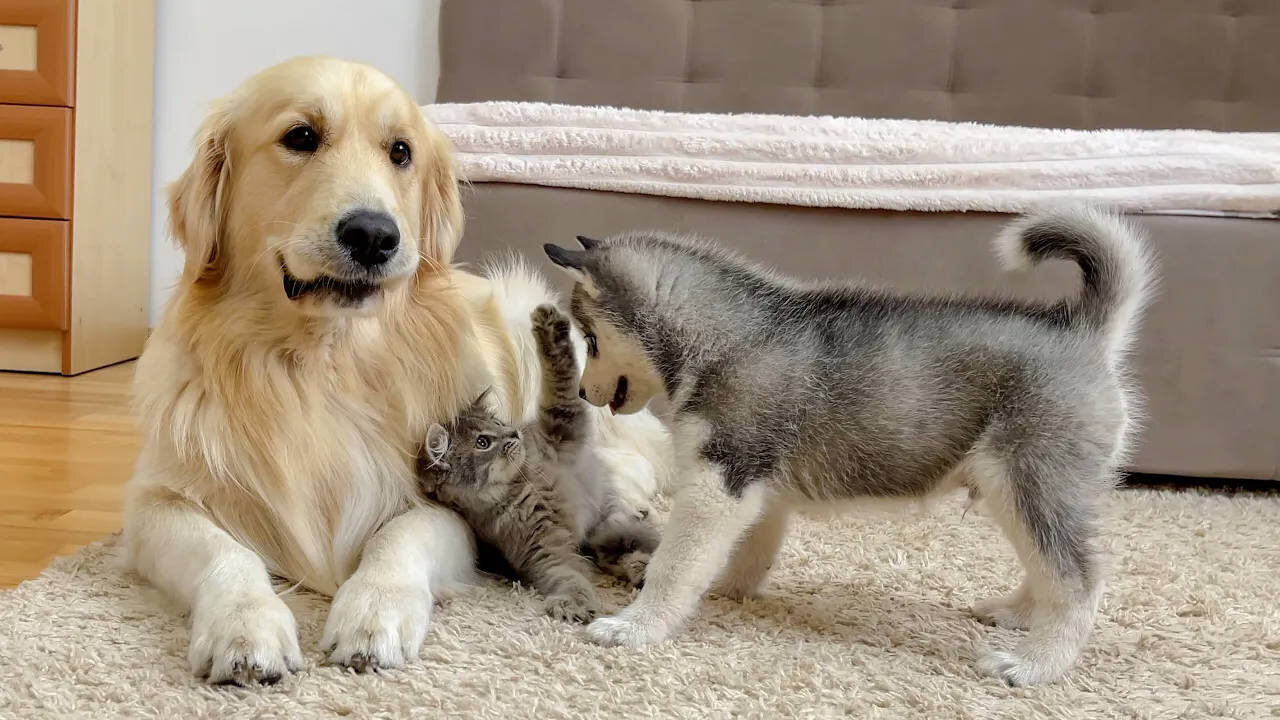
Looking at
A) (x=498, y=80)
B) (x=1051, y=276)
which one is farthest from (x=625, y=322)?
(x=498, y=80)

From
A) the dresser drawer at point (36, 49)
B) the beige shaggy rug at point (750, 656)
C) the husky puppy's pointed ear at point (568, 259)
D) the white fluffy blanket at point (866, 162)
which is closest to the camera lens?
the beige shaggy rug at point (750, 656)

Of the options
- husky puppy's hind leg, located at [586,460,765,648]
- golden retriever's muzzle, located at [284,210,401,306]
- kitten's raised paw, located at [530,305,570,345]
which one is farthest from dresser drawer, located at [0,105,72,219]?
husky puppy's hind leg, located at [586,460,765,648]

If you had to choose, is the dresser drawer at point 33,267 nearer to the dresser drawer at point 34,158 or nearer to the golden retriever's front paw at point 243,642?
the dresser drawer at point 34,158

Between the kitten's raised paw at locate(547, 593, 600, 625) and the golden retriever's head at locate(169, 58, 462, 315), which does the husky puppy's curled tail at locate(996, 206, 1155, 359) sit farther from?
the golden retriever's head at locate(169, 58, 462, 315)

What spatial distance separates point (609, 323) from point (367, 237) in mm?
342

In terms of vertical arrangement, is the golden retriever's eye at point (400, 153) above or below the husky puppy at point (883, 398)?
above

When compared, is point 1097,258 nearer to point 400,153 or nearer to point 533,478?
point 533,478

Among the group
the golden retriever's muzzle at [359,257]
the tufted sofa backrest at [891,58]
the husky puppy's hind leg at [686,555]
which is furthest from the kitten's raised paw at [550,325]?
→ the tufted sofa backrest at [891,58]

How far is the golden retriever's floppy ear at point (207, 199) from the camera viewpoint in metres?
1.52

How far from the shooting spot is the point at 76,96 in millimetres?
3195

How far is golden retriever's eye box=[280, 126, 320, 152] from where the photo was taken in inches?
56.7

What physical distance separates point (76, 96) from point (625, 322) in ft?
8.92

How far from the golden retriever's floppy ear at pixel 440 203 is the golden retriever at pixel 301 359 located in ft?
0.07

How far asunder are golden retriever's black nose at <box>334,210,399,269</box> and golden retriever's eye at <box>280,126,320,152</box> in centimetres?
19
